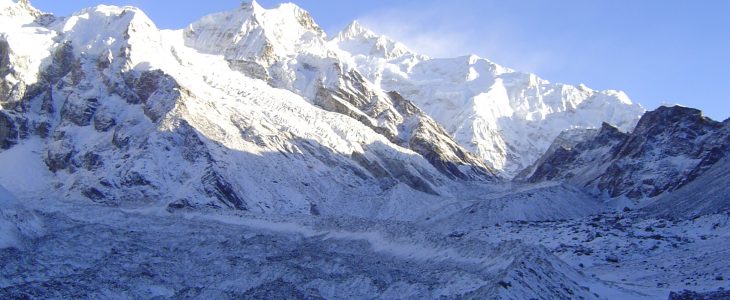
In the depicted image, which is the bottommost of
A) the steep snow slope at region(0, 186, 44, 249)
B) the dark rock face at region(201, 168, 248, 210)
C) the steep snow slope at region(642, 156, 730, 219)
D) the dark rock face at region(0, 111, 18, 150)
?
the steep snow slope at region(0, 186, 44, 249)

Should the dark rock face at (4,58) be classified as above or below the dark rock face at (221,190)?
above

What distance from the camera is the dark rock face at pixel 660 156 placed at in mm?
109250

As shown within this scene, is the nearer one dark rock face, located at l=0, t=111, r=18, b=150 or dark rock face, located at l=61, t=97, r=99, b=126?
dark rock face, located at l=0, t=111, r=18, b=150

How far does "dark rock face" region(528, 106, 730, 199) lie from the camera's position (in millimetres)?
109250

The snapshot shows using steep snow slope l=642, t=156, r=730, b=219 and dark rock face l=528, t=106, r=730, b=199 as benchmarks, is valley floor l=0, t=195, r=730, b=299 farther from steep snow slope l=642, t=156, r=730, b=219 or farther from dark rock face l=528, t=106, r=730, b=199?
dark rock face l=528, t=106, r=730, b=199

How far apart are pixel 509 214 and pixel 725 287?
5160 cm

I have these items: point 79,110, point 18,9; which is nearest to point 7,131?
point 79,110

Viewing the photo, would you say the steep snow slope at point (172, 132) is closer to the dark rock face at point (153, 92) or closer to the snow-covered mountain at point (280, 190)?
the dark rock face at point (153, 92)

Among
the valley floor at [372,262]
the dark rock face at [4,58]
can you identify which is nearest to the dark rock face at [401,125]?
the dark rock face at [4,58]

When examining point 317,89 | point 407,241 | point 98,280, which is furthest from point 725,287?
point 317,89

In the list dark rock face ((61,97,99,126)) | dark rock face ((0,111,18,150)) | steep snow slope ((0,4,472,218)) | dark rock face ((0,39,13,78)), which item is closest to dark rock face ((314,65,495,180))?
steep snow slope ((0,4,472,218))

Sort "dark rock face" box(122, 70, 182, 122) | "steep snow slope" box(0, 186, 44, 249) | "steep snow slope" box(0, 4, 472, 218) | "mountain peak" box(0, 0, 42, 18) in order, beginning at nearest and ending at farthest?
1. "steep snow slope" box(0, 186, 44, 249)
2. "steep snow slope" box(0, 4, 472, 218)
3. "dark rock face" box(122, 70, 182, 122)
4. "mountain peak" box(0, 0, 42, 18)

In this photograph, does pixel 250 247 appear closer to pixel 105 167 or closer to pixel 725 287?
pixel 725 287

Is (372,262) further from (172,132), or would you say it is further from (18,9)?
(18,9)
